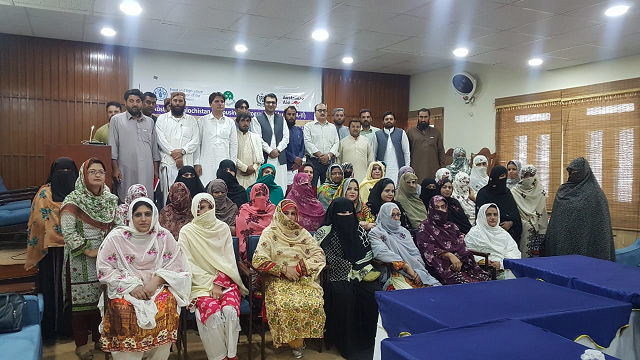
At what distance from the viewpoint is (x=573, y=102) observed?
21.8 feet

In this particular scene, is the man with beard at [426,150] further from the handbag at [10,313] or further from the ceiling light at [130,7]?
the handbag at [10,313]

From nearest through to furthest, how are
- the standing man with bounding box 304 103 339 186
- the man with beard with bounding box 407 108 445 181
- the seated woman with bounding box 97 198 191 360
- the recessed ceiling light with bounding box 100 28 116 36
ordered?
1. the seated woman with bounding box 97 198 191 360
2. the recessed ceiling light with bounding box 100 28 116 36
3. the standing man with bounding box 304 103 339 186
4. the man with beard with bounding box 407 108 445 181

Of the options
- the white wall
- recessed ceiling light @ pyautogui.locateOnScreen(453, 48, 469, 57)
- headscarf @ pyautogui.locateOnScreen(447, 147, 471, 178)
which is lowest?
headscarf @ pyautogui.locateOnScreen(447, 147, 471, 178)

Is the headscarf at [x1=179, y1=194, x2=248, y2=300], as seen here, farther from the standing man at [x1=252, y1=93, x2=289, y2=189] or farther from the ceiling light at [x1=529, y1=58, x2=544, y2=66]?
the ceiling light at [x1=529, y1=58, x2=544, y2=66]

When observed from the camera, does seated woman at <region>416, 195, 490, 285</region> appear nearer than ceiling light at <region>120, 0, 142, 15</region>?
Yes

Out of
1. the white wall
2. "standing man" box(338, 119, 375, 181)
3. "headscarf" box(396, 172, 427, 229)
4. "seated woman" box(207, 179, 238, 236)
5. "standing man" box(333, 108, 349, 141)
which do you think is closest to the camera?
"seated woman" box(207, 179, 238, 236)

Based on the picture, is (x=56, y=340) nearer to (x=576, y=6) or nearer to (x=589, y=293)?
(x=589, y=293)

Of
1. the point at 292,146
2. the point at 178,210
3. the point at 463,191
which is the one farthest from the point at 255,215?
the point at 463,191

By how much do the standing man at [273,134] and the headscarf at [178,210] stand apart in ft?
6.57

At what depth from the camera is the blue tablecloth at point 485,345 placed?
1.33m

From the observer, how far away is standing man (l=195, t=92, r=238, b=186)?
5.18 meters

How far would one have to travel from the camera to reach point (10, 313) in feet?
8.34

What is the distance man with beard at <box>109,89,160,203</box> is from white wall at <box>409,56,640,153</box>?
551 centimetres

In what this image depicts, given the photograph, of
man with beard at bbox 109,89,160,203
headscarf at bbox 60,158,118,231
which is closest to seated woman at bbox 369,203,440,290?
headscarf at bbox 60,158,118,231
